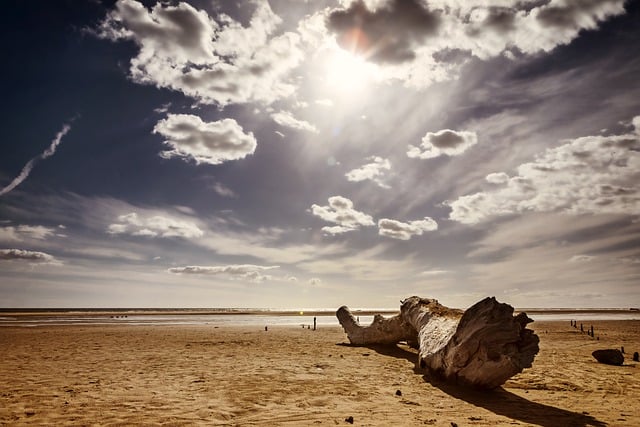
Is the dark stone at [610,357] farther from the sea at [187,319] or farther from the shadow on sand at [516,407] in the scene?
the sea at [187,319]

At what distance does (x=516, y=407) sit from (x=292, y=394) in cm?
508

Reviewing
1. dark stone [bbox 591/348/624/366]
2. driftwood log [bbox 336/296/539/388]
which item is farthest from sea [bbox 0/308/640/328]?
driftwood log [bbox 336/296/539/388]

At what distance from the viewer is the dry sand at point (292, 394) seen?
7.03 metres

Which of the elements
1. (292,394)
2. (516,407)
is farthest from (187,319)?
(516,407)

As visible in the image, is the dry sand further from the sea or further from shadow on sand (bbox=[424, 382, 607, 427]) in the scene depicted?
the sea

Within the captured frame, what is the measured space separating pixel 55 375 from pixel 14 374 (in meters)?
1.47

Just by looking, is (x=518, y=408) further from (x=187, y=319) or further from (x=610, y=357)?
(x=187, y=319)

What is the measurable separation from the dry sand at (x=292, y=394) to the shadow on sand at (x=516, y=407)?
0.08 feet

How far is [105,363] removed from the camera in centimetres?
1358

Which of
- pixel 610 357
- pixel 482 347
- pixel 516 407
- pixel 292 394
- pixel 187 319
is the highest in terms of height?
pixel 482 347

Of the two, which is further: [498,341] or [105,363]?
[105,363]

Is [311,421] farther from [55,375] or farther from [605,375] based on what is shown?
[605,375]

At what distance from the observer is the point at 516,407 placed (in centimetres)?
795

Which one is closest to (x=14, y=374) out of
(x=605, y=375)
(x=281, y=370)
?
(x=281, y=370)
